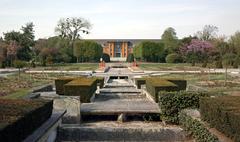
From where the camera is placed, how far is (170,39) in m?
79.8

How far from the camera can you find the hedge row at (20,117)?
18.9 feet

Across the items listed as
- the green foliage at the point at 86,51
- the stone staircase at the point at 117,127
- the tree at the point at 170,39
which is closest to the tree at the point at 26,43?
the green foliage at the point at 86,51

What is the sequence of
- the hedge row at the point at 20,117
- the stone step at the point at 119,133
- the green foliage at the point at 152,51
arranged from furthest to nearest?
the green foliage at the point at 152,51 < the stone step at the point at 119,133 < the hedge row at the point at 20,117

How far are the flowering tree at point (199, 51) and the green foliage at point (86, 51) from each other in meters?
19.7

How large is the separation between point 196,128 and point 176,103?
300cm

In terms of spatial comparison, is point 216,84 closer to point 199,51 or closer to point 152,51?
point 199,51

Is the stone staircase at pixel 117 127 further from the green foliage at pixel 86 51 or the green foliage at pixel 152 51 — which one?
the green foliage at pixel 152 51

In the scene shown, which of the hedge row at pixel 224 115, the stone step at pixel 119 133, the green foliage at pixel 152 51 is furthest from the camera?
the green foliage at pixel 152 51

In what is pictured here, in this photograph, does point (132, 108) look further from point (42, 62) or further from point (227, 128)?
point (42, 62)

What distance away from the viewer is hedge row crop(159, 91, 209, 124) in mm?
11781

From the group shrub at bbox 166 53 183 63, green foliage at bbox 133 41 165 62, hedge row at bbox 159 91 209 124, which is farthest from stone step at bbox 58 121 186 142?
green foliage at bbox 133 41 165 62

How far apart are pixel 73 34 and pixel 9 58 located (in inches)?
1062

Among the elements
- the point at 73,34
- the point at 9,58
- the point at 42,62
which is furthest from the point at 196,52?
the point at 73,34

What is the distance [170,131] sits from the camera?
418 inches
